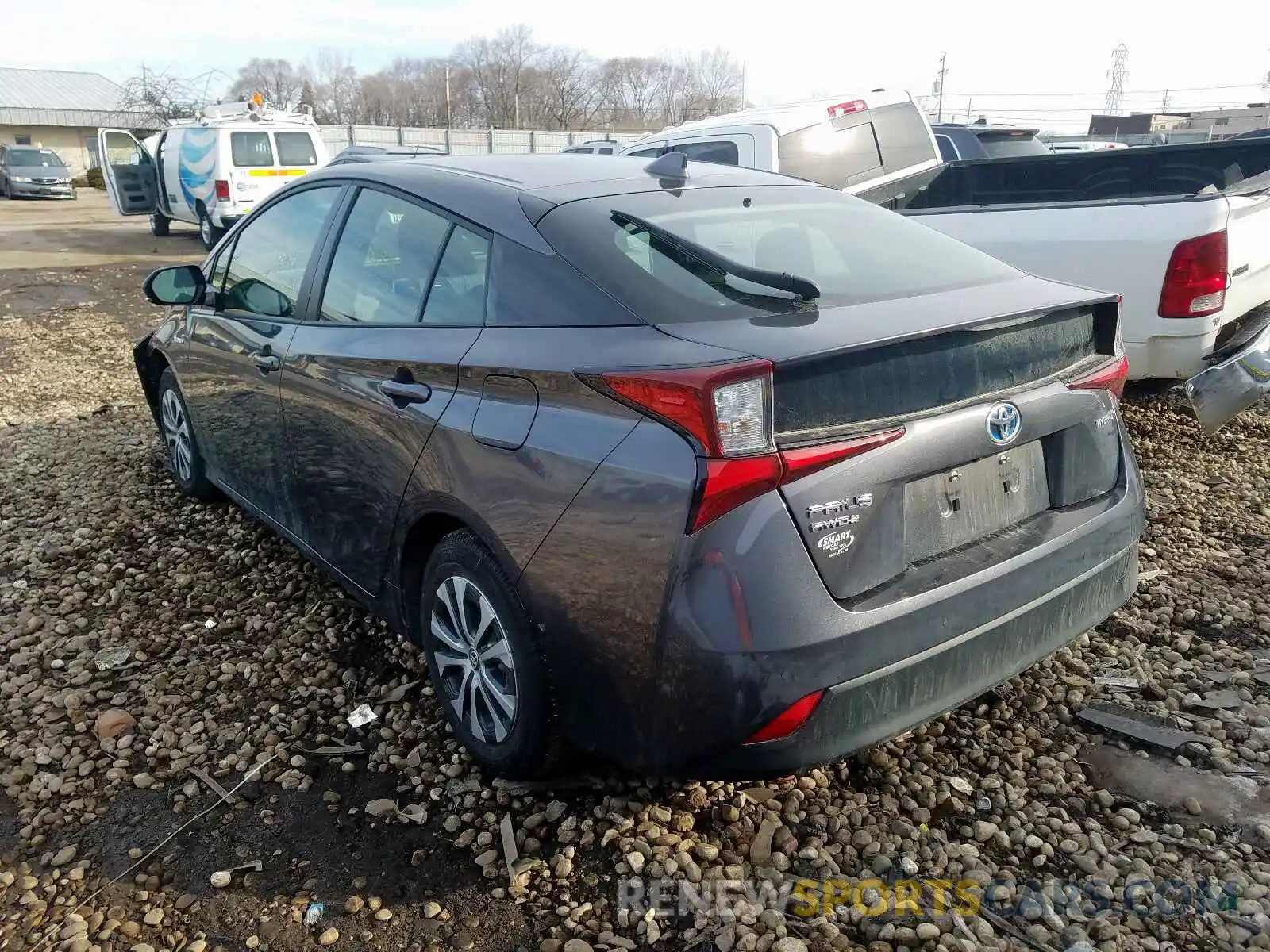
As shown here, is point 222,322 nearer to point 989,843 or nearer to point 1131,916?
point 989,843

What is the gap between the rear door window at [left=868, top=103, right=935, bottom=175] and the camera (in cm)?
770

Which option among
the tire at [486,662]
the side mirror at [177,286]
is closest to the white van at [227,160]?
the side mirror at [177,286]

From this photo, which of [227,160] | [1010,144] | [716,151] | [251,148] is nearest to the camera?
[716,151]

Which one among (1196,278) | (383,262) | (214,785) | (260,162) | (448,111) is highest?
(448,111)

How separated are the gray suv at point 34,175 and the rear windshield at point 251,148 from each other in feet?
68.7

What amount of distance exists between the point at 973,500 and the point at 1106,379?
648mm

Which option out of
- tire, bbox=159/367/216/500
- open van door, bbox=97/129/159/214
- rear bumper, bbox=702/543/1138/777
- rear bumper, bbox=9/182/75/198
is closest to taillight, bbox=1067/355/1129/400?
rear bumper, bbox=702/543/1138/777

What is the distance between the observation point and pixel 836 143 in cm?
744

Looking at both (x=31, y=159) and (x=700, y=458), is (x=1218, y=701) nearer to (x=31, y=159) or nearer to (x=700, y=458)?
(x=700, y=458)

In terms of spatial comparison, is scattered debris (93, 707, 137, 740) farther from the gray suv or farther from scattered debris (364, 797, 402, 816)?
the gray suv

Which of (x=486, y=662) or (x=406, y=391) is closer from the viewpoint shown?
(x=486, y=662)

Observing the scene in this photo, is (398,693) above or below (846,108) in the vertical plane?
below

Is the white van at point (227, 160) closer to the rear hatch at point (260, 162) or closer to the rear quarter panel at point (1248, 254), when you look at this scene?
the rear hatch at point (260, 162)

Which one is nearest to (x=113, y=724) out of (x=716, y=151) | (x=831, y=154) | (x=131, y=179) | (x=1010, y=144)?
(x=716, y=151)
